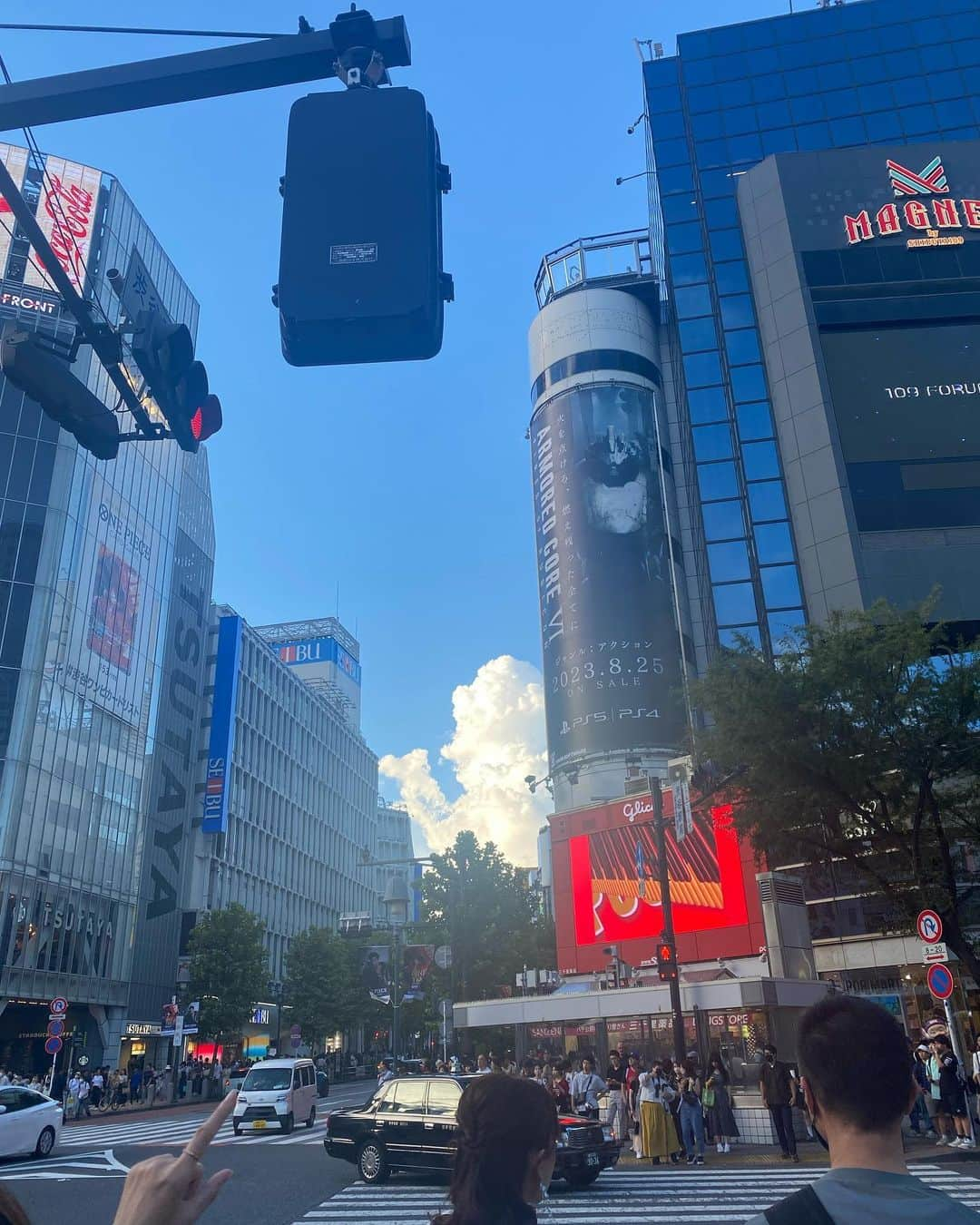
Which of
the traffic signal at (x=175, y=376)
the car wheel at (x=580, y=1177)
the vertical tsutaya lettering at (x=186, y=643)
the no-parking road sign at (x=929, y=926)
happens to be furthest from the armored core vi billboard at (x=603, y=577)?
the traffic signal at (x=175, y=376)

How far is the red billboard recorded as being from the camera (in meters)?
36.2

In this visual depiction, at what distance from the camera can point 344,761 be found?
107000 millimetres

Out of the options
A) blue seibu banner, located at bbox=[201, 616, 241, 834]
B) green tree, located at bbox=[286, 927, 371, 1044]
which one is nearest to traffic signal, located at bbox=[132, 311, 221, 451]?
green tree, located at bbox=[286, 927, 371, 1044]

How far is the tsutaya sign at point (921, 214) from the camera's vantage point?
47.6 metres

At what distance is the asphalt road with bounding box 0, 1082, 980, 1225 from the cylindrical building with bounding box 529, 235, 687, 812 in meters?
32.1

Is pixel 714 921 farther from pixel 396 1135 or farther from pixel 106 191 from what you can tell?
pixel 106 191

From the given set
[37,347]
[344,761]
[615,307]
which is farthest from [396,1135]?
[344,761]

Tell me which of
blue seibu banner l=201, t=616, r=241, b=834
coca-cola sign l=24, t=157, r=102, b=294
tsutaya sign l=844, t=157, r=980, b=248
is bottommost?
blue seibu banner l=201, t=616, r=241, b=834

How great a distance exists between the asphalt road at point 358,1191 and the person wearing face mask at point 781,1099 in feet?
1.72

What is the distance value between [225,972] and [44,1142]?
33898mm

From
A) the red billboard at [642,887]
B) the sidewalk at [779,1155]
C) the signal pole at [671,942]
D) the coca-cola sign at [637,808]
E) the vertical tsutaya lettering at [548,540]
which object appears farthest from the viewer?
the vertical tsutaya lettering at [548,540]

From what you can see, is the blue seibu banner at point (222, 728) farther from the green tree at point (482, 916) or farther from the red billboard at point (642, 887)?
the red billboard at point (642, 887)

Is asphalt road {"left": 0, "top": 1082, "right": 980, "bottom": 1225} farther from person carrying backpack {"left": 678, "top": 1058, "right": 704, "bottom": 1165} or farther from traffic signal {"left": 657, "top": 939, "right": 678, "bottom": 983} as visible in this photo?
traffic signal {"left": 657, "top": 939, "right": 678, "bottom": 983}

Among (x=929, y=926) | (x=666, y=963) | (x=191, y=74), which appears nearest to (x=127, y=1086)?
(x=666, y=963)
